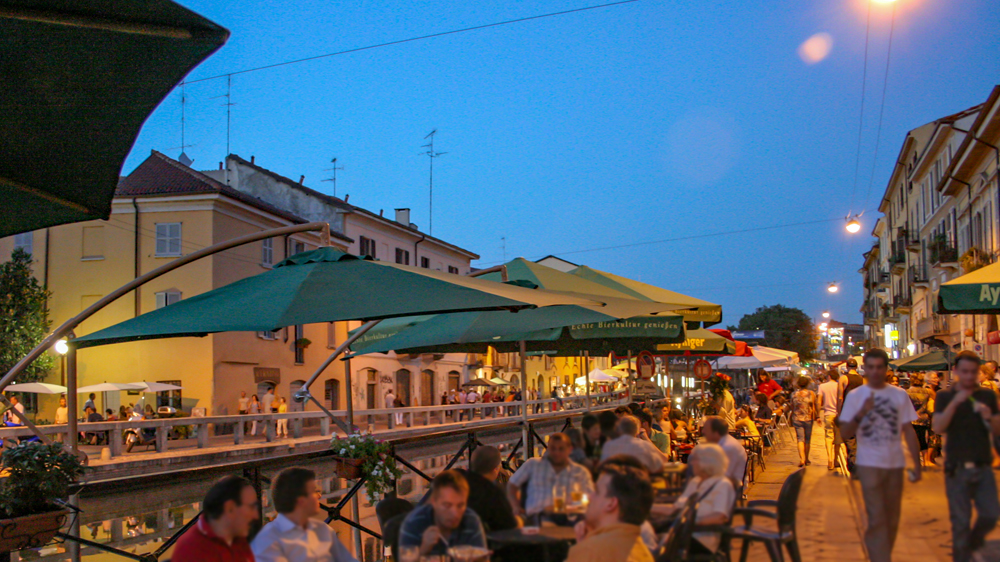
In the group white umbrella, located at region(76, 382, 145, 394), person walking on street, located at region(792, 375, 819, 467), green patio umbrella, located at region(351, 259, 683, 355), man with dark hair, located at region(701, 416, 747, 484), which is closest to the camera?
man with dark hair, located at region(701, 416, 747, 484)

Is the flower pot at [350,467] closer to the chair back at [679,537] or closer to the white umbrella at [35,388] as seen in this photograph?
the chair back at [679,537]

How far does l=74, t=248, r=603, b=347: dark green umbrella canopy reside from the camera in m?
5.50

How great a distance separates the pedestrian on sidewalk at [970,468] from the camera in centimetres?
306

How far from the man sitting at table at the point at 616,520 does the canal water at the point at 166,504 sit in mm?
3186

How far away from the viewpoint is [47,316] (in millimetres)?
37500

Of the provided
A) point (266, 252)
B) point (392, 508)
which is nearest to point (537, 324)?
point (392, 508)

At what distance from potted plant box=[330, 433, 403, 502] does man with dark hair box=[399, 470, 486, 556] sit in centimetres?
381

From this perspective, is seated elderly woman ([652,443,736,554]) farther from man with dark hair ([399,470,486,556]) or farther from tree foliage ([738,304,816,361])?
tree foliage ([738,304,816,361])

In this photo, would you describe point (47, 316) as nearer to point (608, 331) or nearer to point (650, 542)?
point (608, 331)

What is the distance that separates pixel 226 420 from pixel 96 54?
2282cm

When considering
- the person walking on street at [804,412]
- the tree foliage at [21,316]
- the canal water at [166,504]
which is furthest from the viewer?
the tree foliage at [21,316]

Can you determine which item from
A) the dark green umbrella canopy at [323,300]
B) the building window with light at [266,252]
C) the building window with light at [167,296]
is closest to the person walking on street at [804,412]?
the dark green umbrella canopy at [323,300]

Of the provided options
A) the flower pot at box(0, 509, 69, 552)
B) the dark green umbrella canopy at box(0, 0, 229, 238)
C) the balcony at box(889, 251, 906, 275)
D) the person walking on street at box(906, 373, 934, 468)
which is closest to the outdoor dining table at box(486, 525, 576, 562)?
the dark green umbrella canopy at box(0, 0, 229, 238)

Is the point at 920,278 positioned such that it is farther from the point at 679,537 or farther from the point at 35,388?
the point at 679,537
